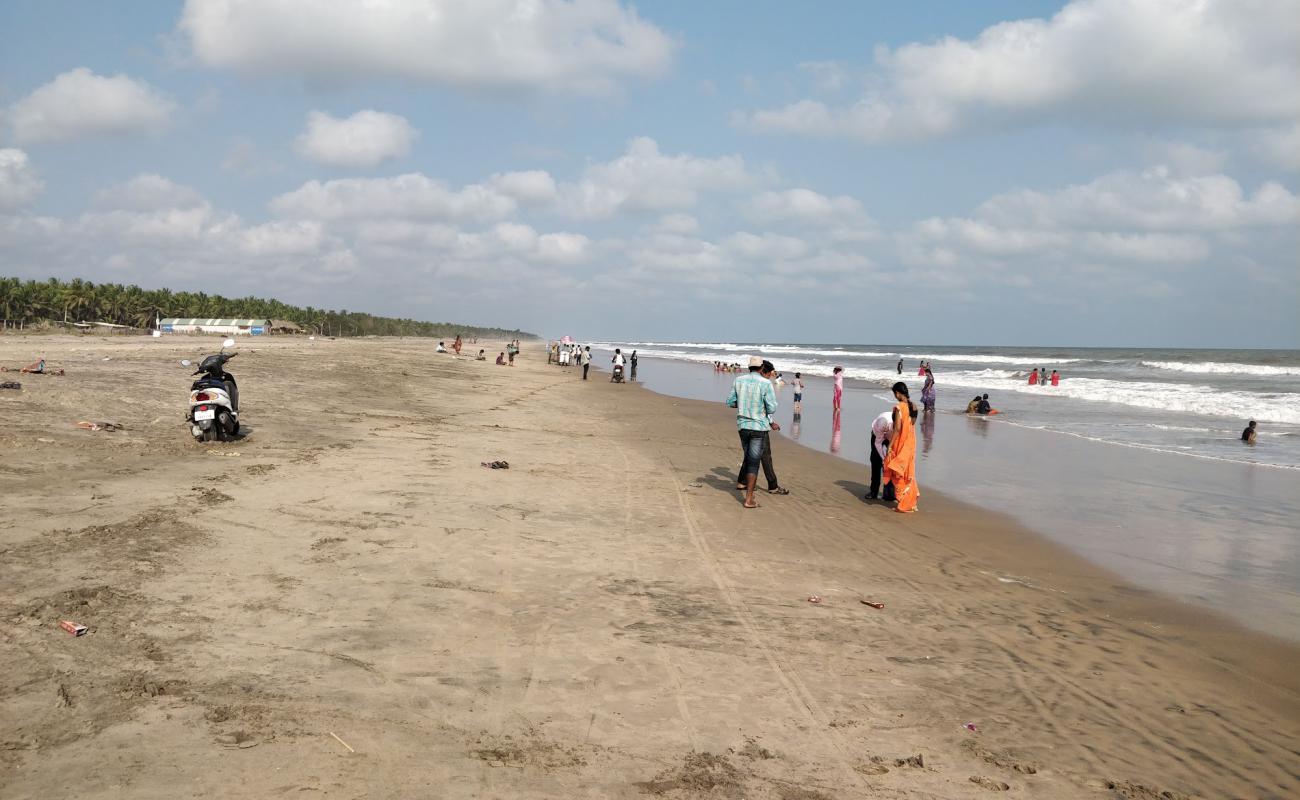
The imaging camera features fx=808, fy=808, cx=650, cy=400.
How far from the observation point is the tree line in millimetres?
68125

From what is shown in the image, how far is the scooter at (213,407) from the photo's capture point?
37.6ft

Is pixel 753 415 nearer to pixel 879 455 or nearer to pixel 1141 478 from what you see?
pixel 879 455

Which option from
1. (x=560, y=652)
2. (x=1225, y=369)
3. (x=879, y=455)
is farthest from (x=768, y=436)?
(x=1225, y=369)

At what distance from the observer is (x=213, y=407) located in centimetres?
1152

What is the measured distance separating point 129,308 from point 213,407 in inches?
3342

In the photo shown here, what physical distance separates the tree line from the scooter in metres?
66.9

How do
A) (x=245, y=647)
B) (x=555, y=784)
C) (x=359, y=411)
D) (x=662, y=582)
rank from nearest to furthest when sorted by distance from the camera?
(x=555, y=784)
(x=245, y=647)
(x=662, y=582)
(x=359, y=411)

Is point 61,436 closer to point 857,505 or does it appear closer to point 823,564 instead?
point 823,564

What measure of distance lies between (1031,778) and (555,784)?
2306mm

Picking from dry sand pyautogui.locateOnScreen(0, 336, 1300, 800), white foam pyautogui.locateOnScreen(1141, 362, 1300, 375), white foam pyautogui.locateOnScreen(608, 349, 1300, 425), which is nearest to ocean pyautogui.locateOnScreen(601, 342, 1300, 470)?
white foam pyautogui.locateOnScreen(608, 349, 1300, 425)

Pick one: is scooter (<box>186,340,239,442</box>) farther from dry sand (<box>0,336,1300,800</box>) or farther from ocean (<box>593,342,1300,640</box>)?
ocean (<box>593,342,1300,640</box>)

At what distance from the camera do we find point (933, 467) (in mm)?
15273

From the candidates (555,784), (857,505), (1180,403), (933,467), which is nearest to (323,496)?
(555,784)

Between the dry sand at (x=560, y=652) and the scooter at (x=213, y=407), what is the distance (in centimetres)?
116
